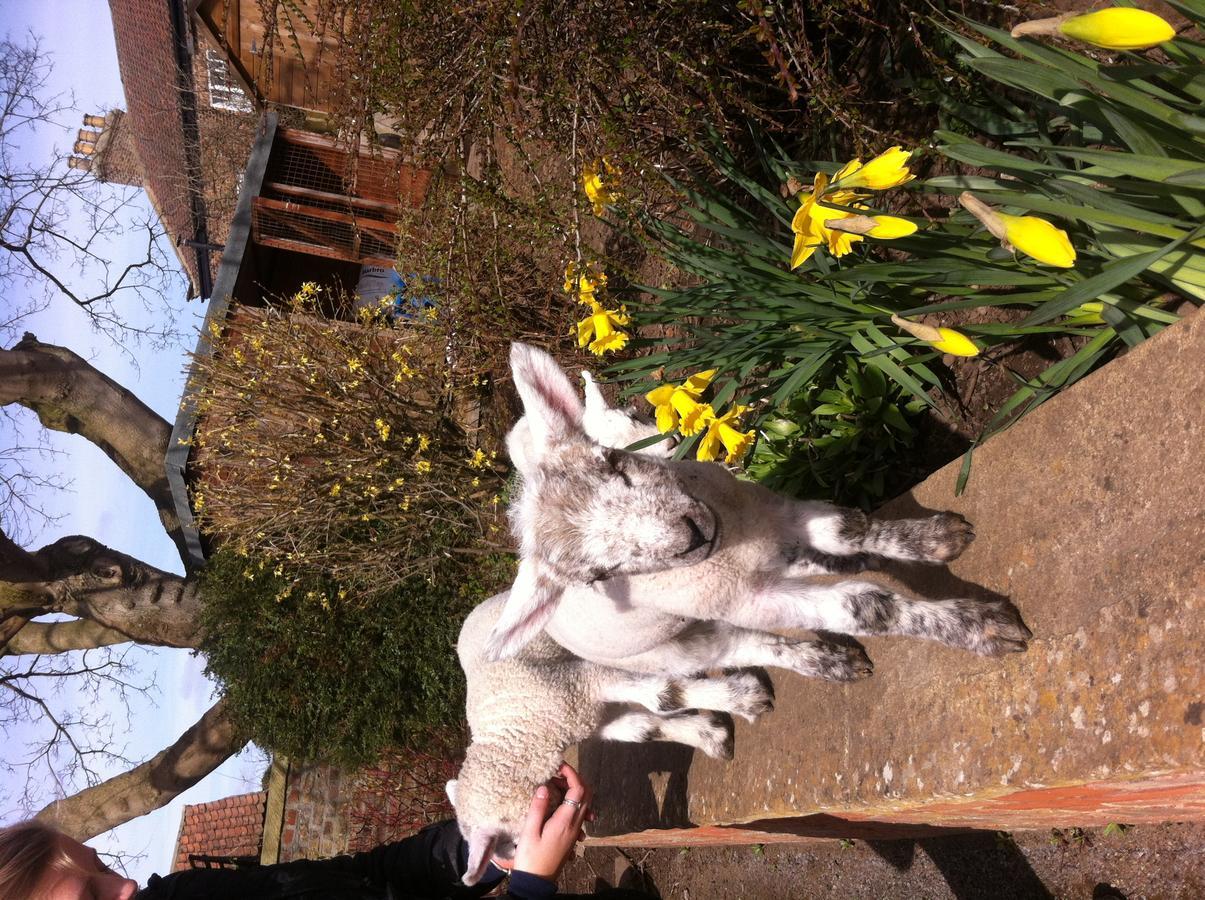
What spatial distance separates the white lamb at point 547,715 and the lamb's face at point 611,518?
121 centimetres

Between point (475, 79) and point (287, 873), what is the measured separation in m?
3.18

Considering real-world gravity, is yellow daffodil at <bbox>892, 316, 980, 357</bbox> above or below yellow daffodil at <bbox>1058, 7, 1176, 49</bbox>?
below

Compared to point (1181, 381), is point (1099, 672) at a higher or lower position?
lower

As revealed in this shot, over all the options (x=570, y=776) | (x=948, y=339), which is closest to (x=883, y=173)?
(x=948, y=339)

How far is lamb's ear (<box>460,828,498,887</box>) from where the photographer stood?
3355 mm

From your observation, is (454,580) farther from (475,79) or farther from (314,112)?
(314,112)

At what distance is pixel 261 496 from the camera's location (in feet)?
23.3

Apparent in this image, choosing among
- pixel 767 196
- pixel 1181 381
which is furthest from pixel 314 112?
pixel 1181 381

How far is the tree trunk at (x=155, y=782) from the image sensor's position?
34.3 feet

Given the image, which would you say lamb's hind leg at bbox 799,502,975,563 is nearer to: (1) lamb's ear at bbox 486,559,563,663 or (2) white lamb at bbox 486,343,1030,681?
(2) white lamb at bbox 486,343,1030,681

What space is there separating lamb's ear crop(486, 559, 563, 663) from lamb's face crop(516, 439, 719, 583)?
2.9 inches

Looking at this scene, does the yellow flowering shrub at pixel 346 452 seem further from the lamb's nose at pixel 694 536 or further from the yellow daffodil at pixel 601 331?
the lamb's nose at pixel 694 536

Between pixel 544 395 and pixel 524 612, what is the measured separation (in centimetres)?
75

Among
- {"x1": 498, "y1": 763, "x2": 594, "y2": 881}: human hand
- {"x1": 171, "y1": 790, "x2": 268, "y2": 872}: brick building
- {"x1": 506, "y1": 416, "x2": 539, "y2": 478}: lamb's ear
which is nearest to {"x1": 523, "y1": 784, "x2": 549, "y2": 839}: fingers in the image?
{"x1": 498, "y1": 763, "x2": 594, "y2": 881}: human hand
